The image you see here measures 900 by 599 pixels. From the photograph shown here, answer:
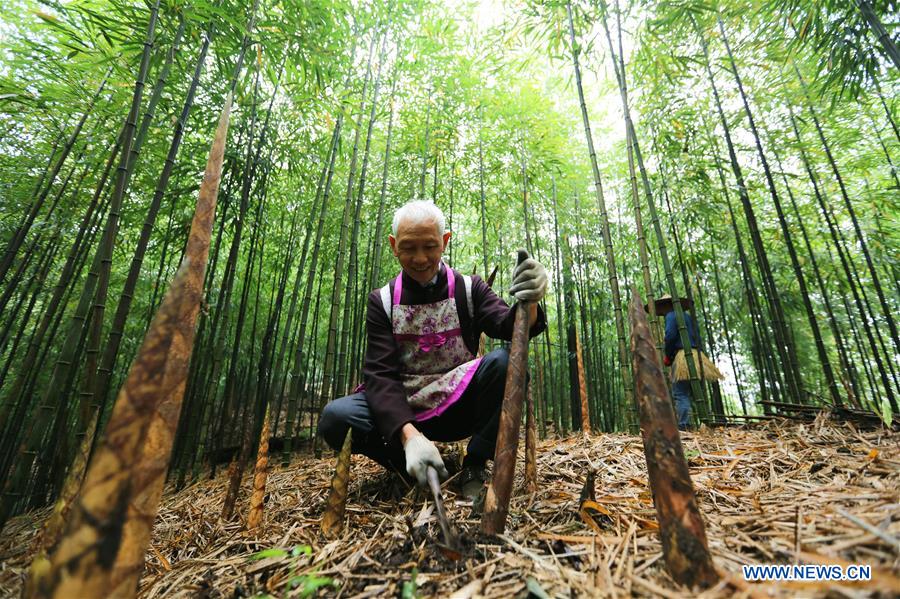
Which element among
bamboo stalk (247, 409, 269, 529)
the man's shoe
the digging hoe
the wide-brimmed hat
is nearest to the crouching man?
the man's shoe

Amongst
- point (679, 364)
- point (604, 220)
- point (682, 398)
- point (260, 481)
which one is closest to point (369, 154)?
point (604, 220)

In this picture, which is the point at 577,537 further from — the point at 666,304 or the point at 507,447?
the point at 666,304

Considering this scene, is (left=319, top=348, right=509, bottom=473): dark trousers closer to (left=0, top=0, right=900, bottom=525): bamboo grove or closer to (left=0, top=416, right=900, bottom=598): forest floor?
(left=0, top=416, right=900, bottom=598): forest floor

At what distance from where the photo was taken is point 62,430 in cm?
434

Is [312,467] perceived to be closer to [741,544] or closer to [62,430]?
[741,544]

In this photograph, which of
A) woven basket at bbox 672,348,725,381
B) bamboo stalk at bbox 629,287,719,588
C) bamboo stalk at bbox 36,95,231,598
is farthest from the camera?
woven basket at bbox 672,348,725,381

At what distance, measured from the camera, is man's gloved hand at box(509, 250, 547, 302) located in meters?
1.52

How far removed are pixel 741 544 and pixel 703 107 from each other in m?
5.47

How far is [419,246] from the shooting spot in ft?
6.19

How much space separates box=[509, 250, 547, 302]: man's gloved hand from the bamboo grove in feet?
4.05

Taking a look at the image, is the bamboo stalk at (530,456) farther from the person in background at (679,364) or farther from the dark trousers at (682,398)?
the dark trousers at (682,398)

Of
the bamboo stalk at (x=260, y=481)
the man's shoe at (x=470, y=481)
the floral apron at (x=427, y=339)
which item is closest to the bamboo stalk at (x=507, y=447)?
the man's shoe at (x=470, y=481)

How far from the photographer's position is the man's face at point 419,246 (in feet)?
6.07

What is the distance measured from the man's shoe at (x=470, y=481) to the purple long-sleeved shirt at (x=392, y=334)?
0.41m
